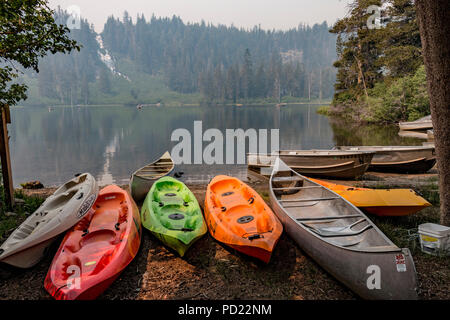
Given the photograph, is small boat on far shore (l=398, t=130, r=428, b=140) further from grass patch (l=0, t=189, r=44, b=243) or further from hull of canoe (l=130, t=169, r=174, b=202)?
grass patch (l=0, t=189, r=44, b=243)

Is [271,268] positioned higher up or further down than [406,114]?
further down

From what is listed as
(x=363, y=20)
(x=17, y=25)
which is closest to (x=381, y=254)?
(x=17, y=25)

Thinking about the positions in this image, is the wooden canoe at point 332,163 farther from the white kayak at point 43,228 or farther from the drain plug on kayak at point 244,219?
the white kayak at point 43,228

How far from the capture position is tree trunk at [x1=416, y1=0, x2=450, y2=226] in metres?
4.61

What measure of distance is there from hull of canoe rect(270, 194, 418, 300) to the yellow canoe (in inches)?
75.3

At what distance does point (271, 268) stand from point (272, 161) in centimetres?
876

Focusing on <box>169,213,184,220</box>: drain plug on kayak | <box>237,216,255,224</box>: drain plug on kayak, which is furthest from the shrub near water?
<box>169,213,184,220</box>: drain plug on kayak

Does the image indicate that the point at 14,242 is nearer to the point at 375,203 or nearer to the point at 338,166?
the point at 375,203

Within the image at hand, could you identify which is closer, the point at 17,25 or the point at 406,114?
the point at 17,25

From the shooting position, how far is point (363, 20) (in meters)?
37.5

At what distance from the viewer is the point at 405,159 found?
12750 millimetres

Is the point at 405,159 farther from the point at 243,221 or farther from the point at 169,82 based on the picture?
the point at 169,82

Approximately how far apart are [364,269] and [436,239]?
183 cm

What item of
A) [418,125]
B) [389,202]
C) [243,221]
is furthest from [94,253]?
[418,125]
